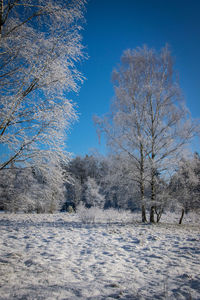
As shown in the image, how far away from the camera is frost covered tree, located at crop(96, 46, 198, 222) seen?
7.46 m

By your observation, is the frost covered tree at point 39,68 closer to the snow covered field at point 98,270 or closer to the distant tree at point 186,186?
the snow covered field at point 98,270

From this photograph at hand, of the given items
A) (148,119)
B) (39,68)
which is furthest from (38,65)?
(148,119)

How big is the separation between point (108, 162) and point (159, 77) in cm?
520

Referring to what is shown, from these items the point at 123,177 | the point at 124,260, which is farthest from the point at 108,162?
the point at 124,260

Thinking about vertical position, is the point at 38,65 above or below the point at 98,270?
above

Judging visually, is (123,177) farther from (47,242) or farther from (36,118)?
(36,118)

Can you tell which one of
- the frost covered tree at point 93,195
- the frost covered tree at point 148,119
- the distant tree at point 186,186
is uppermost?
the frost covered tree at point 148,119

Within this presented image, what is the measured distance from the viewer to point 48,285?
7.19ft

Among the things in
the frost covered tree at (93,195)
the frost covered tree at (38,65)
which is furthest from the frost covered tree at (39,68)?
the frost covered tree at (93,195)

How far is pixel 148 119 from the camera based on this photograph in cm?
813

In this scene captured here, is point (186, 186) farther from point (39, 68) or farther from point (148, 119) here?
point (39, 68)

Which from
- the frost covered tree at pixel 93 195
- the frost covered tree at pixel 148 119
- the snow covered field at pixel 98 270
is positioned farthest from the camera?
the frost covered tree at pixel 93 195

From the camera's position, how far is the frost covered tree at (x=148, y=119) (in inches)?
294

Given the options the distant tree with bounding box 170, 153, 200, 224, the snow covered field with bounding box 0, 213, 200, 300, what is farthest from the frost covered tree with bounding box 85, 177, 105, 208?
the snow covered field with bounding box 0, 213, 200, 300
